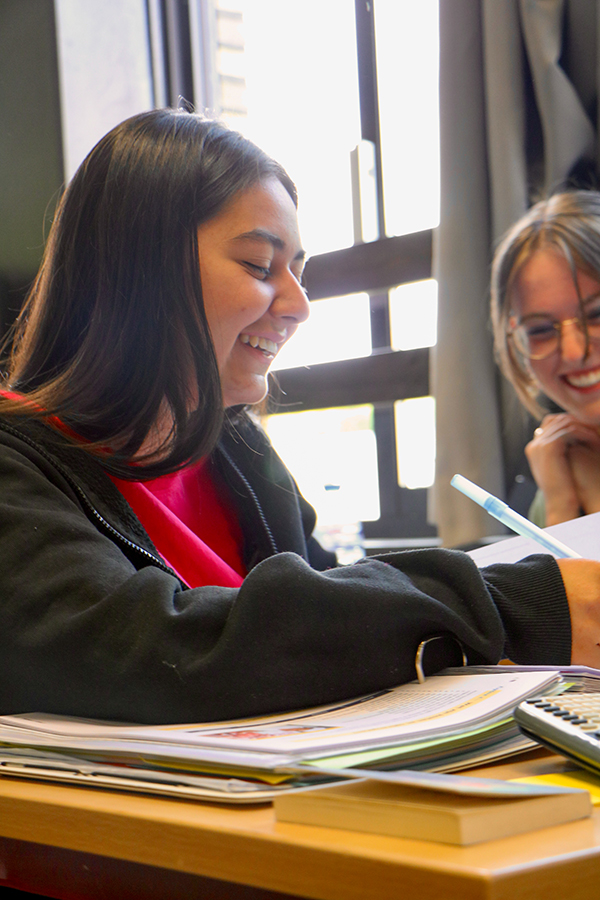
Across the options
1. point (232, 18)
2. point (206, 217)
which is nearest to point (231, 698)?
point (206, 217)

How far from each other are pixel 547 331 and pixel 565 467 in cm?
26

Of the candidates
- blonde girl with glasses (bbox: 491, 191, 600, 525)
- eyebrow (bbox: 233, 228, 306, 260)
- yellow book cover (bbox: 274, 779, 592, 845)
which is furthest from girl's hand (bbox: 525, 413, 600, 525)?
yellow book cover (bbox: 274, 779, 592, 845)

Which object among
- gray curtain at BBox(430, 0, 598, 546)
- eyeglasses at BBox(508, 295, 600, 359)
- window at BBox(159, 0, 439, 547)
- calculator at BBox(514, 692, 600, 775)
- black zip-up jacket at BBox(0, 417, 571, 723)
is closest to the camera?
calculator at BBox(514, 692, 600, 775)

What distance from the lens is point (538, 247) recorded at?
1556mm

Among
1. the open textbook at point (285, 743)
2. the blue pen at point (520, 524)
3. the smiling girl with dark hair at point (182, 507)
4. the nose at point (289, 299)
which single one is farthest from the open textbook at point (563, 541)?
the nose at point (289, 299)

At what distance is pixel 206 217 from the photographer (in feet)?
3.10

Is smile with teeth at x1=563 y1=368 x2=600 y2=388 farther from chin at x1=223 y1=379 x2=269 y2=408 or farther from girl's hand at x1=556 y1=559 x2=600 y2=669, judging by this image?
girl's hand at x1=556 y1=559 x2=600 y2=669

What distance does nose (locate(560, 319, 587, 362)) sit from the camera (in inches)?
59.4

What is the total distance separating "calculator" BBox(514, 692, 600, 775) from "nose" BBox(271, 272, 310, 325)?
2.23ft

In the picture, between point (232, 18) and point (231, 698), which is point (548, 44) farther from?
point (231, 698)

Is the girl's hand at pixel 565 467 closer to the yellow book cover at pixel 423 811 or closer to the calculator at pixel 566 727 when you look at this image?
the calculator at pixel 566 727

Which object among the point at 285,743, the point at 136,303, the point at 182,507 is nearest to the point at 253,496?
the point at 182,507

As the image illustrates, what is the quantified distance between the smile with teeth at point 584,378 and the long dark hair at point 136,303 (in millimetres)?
863

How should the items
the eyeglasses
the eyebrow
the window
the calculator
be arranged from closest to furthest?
the calculator
the eyebrow
the eyeglasses
the window
